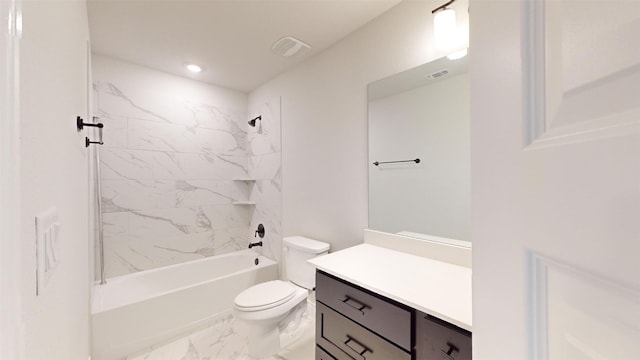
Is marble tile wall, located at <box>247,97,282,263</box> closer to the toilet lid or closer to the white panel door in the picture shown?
the toilet lid

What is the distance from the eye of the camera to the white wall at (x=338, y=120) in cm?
155

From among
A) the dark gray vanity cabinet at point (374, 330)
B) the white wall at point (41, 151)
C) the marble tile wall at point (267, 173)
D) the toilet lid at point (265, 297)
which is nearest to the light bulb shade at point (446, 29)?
the dark gray vanity cabinet at point (374, 330)

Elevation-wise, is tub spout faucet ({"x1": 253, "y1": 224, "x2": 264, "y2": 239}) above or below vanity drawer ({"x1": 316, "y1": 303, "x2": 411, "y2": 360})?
above

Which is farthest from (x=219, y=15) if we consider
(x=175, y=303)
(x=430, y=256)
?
(x=175, y=303)

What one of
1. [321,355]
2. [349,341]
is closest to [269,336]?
[321,355]

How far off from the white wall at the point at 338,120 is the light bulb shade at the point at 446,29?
8 centimetres

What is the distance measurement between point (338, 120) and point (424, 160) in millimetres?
785

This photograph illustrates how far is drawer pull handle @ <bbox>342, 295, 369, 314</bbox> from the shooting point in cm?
110

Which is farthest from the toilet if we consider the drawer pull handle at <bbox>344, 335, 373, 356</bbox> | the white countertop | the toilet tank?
the drawer pull handle at <bbox>344, 335, 373, 356</bbox>

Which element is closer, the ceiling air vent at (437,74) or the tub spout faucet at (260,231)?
the ceiling air vent at (437,74)

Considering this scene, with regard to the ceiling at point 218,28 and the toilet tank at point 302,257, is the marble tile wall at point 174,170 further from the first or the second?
the toilet tank at point 302,257

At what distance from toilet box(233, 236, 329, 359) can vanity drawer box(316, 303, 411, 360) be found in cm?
44

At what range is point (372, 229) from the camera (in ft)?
5.64

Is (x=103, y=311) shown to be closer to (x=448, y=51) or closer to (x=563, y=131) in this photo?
(x=563, y=131)
